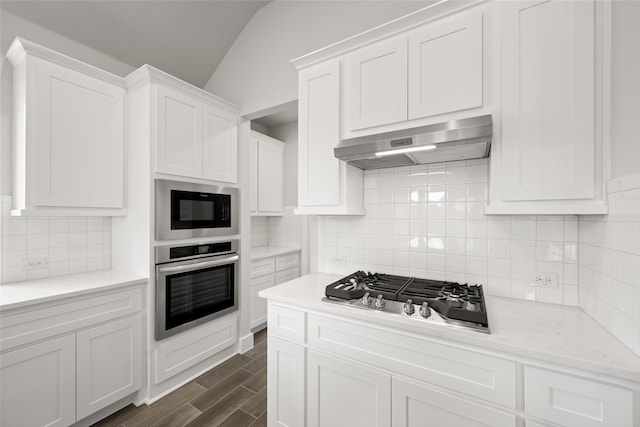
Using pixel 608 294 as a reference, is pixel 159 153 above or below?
above

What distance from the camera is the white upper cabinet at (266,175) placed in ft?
11.2

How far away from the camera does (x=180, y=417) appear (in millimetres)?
1841

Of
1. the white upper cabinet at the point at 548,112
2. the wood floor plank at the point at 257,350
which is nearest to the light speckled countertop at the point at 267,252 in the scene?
the wood floor plank at the point at 257,350

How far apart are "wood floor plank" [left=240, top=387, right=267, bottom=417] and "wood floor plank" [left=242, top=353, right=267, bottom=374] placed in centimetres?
35

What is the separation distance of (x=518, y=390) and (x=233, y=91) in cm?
311

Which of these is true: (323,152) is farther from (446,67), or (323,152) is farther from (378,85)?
(446,67)

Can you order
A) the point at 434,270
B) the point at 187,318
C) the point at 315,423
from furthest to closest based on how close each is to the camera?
1. the point at 187,318
2. the point at 434,270
3. the point at 315,423

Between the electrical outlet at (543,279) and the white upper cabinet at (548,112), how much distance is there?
0.45 metres

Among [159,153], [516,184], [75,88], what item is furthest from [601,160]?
[75,88]

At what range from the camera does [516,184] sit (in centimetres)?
123

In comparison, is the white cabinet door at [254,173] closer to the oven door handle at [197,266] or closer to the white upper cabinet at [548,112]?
the oven door handle at [197,266]

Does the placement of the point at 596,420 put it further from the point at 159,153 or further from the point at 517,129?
the point at 159,153

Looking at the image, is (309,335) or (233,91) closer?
(309,335)

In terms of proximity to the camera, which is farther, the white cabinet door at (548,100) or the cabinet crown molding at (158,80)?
the cabinet crown molding at (158,80)
